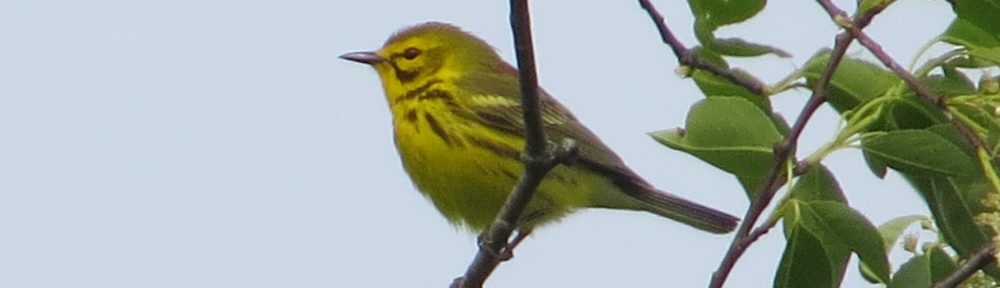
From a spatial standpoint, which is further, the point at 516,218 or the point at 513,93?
the point at 513,93

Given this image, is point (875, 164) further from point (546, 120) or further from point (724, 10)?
point (546, 120)

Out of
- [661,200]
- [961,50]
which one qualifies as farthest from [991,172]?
[661,200]

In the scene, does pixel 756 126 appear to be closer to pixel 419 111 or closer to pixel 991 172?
pixel 991 172

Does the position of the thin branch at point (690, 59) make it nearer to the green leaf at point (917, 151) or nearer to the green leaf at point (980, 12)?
the green leaf at point (917, 151)

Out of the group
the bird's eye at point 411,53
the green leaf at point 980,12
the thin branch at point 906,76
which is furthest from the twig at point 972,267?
the bird's eye at point 411,53

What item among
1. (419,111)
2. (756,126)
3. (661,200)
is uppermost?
(756,126)

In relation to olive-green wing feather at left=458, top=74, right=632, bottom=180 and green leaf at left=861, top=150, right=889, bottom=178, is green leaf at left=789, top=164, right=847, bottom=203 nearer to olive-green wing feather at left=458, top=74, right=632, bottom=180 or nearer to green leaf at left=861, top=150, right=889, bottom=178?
green leaf at left=861, top=150, right=889, bottom=178

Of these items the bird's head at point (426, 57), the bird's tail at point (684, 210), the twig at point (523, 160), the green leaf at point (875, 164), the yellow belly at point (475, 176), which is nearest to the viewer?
the twig at point (523, 160)
